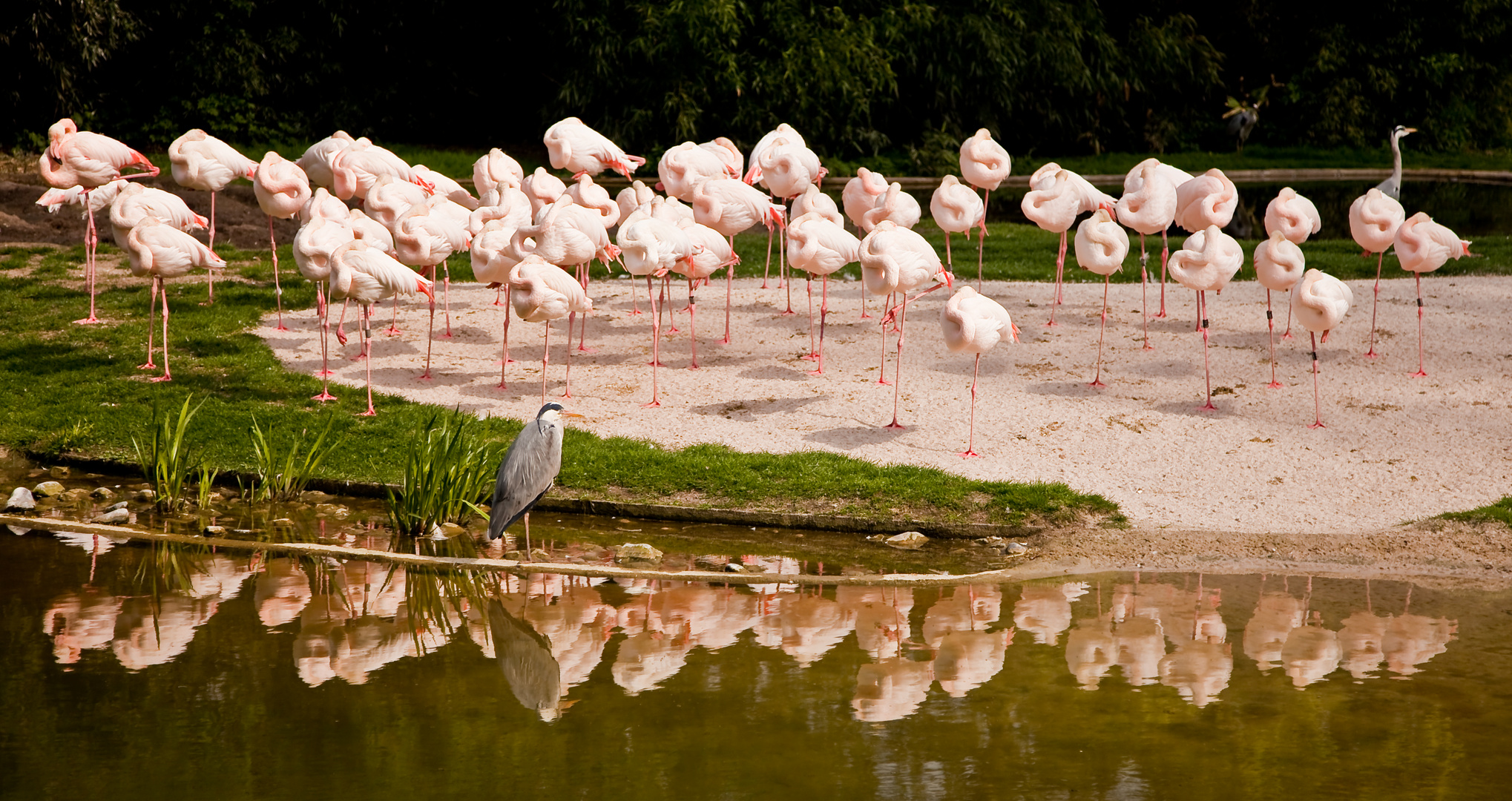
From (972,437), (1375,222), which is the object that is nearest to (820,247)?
(972,437)

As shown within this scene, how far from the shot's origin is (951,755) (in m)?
4.81

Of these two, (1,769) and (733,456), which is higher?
(733,456)

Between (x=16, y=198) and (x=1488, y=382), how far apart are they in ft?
49.3

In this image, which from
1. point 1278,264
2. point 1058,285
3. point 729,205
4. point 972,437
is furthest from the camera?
point 1058,285

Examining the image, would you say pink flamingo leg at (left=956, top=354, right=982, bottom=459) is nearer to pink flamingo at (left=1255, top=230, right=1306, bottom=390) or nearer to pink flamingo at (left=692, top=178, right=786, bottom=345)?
pink flamingo at (left=1255, top=230, right=1306, bottom=390)

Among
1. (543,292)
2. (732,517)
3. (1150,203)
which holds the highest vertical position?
(1150,203)

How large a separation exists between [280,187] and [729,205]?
3414 millimetres

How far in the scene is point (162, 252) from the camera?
31.0ft

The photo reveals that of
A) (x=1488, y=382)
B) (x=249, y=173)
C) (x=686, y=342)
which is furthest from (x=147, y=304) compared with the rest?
(x=1488, y=382)

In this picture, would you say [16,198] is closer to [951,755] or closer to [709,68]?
[709,68]

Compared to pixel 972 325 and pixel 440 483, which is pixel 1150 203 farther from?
pixel 440 483

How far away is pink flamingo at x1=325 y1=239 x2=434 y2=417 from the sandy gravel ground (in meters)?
0.78

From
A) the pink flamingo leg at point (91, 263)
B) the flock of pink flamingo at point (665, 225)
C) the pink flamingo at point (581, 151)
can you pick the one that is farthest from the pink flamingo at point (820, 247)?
the pink flamingo leg at point (91, 263)

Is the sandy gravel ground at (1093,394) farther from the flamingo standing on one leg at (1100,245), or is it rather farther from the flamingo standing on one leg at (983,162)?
the flamingo standing on one leg at (983,162)
